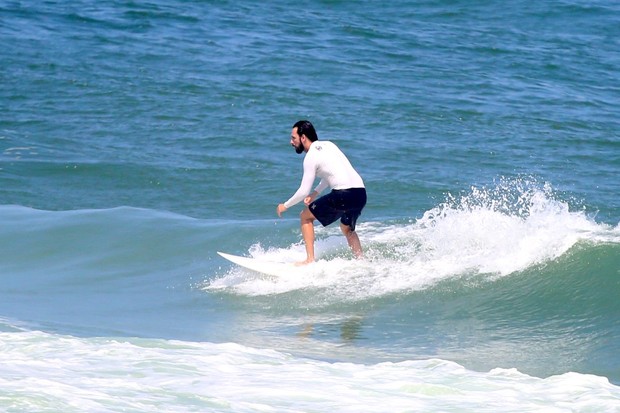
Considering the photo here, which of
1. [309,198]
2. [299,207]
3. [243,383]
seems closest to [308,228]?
[309,198]

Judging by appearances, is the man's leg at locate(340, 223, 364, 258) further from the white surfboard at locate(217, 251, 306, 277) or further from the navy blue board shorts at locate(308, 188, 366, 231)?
the white surfboard at locate(217, 251, 306, 277)

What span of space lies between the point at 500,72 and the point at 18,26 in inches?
414

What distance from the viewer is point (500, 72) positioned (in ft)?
70.2

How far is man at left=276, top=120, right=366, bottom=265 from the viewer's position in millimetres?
9828

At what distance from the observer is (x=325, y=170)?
9.93 m

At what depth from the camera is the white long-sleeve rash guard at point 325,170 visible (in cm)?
983

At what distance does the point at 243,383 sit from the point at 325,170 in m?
3.39

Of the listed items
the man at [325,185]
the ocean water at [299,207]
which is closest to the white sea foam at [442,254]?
the ocean water at [299,207]

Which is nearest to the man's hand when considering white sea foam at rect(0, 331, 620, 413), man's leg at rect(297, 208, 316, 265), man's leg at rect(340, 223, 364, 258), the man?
the man

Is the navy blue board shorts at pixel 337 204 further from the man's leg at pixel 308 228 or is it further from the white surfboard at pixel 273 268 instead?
the white surfboard at pixel 273 268

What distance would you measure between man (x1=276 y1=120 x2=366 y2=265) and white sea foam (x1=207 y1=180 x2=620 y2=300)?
0.40 meters

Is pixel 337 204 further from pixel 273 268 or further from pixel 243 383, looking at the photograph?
pixel 243 383

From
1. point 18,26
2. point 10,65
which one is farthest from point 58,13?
point 10,65

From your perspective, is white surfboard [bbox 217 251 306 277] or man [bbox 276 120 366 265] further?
white surfboard [bbox 217 251 306 277]
